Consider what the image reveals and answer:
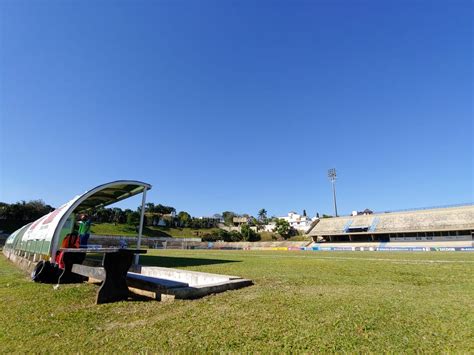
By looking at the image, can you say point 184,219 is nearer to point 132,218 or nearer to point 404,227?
point 132,218

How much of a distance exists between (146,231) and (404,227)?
69733 millimetres

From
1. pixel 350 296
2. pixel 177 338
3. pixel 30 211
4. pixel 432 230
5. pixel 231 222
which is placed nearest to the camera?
pixel 177 338

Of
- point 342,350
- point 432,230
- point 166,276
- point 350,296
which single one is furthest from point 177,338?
point 432,230

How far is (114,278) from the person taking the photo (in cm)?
554

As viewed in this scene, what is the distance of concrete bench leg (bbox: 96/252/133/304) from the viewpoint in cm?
533

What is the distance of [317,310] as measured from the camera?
4.15 meters

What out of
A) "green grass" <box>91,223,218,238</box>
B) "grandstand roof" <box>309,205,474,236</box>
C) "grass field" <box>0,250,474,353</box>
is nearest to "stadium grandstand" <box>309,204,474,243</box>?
"grandstand roof" <box>309,205,474,236</box>

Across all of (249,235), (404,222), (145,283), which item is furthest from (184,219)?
(145,283)

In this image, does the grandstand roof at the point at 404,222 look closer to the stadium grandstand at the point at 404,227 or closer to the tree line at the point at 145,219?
the stadium grandstand at the point at 404,227

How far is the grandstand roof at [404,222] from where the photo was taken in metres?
44.4

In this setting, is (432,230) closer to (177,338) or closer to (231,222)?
(177,338)

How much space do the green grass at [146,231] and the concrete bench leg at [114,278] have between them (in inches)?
2868

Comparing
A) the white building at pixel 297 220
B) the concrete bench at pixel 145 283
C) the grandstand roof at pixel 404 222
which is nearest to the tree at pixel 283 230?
the grandstand roof at pixel 404 222

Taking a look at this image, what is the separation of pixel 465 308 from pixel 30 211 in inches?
3508
